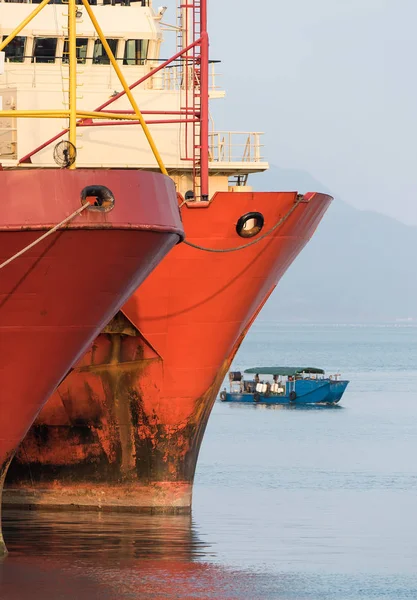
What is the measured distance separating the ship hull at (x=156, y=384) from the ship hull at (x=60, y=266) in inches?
184

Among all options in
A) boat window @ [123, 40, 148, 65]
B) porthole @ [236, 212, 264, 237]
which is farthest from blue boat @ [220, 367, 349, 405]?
porthole @ [236, 212, 264, 237]

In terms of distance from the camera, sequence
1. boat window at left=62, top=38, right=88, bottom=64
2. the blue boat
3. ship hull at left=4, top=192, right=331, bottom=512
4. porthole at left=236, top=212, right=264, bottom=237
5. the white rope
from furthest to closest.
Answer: the blue boat → boat window at left=62, top=38, right=88, bottom=64 → ship hull at left=4, top=192, right=331, bottom=512 → porthole at left=236, top=212, right=264, bottom=237 → the white rope

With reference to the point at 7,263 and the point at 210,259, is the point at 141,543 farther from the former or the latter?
the point at 7,263

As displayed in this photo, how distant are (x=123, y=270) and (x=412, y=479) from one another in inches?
762

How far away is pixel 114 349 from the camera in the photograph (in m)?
25.2

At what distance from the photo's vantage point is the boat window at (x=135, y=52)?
3027cm

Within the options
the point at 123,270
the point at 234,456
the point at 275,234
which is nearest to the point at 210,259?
the point at 275,234

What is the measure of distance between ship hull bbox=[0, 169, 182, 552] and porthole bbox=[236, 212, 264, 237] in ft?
15.2

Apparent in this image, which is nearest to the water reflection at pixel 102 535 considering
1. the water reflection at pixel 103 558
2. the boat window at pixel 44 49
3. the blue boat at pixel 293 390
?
the water reflection at pixel 103 558

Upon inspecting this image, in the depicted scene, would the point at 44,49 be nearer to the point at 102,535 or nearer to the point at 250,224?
the point at 250,224

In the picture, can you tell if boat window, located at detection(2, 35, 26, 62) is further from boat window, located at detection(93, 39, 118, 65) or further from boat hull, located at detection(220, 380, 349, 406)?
boat hull, located at detection(220, 380, 349, 406)

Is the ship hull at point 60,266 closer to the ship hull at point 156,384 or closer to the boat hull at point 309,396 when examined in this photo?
the ship hull at point 156,384

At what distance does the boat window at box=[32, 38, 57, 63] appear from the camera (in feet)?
97.4

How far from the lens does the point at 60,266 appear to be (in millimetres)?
18750
